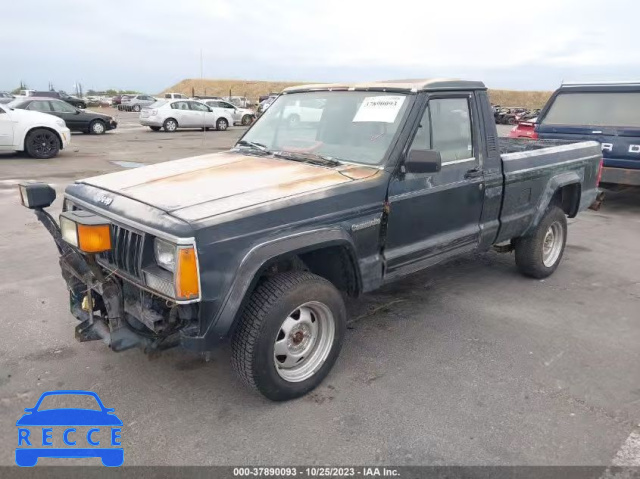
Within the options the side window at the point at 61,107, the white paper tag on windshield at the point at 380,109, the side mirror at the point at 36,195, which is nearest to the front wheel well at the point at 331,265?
the white paper tag on windshield at the point at 380,109

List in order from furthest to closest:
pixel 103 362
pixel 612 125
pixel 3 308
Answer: pixel 612 125, pixel 3 308, pixel 103 362

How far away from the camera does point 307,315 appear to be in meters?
3.18

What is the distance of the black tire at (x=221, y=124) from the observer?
26359mm

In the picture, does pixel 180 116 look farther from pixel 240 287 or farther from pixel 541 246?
pixel 240 287

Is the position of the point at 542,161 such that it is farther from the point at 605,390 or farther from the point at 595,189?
the point at 605,390

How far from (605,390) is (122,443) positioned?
2.98 metres

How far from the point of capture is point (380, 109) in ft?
12.3

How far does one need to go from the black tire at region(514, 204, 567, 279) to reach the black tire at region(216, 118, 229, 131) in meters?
23.0

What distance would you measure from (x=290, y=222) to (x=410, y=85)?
1.63 meters

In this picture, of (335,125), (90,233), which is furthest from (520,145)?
(90,233)

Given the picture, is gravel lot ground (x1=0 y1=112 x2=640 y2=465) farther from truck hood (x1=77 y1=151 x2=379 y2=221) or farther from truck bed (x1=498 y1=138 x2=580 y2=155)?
truck bed (x1=498 y1=138 x2=580 y2=155)

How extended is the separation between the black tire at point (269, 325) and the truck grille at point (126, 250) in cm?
66

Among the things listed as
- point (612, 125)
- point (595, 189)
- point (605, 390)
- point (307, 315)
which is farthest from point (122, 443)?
point (612, 125)

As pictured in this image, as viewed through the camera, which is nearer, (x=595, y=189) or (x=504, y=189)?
(x=504, y=189)
